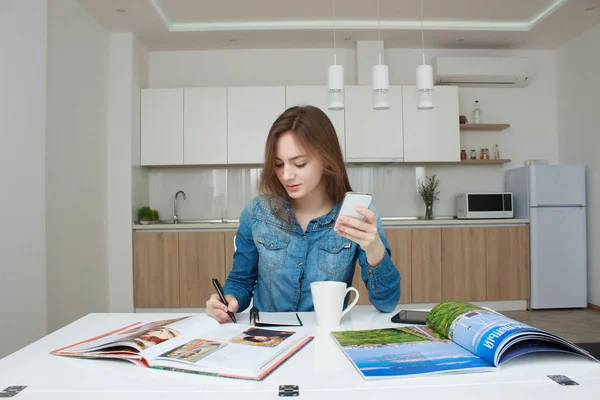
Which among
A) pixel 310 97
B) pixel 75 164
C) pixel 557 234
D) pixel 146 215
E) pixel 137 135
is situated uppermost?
pixel 310 97

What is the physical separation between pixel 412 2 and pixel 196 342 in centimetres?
375

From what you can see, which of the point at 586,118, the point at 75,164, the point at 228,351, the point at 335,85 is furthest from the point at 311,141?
the point at 586,118

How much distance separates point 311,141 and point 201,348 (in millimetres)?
735

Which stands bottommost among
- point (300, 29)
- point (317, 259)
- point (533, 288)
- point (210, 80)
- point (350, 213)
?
point (533, 288)

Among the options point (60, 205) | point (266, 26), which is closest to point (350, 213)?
point (60, 205)

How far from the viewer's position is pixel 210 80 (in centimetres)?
492

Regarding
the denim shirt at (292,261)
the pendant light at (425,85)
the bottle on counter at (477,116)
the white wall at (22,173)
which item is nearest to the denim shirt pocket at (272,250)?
the denim shirt at (292,261)

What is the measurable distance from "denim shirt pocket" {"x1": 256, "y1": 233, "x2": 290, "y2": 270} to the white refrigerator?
12.0 feet

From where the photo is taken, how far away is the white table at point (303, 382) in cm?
71

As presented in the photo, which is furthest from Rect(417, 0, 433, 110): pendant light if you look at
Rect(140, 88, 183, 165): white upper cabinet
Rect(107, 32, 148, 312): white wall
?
Rect(107, 32, 148, 312): white wall

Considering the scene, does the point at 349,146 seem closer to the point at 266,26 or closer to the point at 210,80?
the point at 266,26

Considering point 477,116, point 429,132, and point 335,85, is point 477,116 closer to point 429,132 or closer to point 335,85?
point 429,132

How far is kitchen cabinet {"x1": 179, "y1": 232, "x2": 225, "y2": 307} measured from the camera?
4.24 metres

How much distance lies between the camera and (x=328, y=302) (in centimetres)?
111
